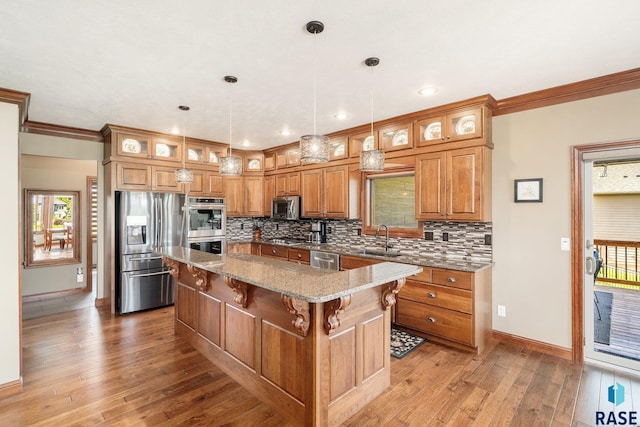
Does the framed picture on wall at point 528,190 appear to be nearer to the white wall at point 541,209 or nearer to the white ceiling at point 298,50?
the white wall at point 541,209

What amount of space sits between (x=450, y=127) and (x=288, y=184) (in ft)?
9.49

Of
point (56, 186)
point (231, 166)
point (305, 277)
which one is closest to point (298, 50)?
point (231, 166)

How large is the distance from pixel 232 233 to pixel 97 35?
171 inches

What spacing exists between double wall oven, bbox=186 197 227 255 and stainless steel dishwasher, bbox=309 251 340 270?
1.67m

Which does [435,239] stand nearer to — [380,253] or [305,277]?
[380,253]

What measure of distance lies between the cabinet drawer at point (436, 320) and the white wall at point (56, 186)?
17.6 feet

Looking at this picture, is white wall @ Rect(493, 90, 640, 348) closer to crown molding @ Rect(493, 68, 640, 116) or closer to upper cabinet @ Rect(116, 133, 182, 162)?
crown molding @ Rect(493, 68, 640, 116)

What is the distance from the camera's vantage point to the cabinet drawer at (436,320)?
3203mm

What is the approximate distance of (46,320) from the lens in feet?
13.9

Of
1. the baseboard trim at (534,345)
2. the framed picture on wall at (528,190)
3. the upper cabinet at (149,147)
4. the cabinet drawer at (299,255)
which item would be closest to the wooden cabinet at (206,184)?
the upper cabinet at (149,147)

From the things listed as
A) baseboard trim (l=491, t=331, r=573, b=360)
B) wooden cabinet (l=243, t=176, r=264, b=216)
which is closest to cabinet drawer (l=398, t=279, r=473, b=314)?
baseboard trim (l=491, t=331, r=573, b=360)

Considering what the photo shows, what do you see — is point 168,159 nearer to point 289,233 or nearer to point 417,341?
point 289,233

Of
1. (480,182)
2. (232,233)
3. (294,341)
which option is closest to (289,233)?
(232,233)

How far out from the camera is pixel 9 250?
104 inches
